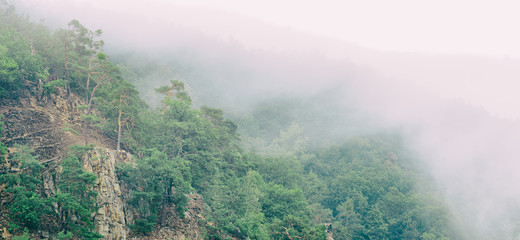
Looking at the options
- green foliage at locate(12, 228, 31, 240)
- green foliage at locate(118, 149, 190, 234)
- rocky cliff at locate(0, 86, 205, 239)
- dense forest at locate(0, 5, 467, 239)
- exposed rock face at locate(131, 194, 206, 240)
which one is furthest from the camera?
exposed rock face at locate(131, 194, 206, 240)

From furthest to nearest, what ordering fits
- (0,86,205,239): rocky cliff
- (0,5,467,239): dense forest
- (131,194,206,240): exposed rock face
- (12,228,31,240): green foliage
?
(131,194,206,240): exposed rock face, (0,86,205,239): rocky cliff, (0,5,467,239): dense forest, (12,228,31,240): green foliage

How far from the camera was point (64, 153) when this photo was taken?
27.9 m

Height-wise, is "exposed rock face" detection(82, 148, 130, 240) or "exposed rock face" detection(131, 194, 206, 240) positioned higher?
"exposed rock face" detection(82, 148, 130, 240)

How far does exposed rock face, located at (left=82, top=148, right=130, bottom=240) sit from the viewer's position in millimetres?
26312

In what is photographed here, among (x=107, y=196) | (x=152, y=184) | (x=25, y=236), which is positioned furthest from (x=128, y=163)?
(x=25, y=236)

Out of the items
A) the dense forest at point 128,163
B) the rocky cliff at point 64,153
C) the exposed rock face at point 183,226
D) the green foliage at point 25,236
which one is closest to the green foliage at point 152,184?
the dense forest at point 128,163

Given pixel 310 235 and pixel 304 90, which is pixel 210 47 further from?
pixel 310 235

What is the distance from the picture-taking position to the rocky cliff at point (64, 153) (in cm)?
2630

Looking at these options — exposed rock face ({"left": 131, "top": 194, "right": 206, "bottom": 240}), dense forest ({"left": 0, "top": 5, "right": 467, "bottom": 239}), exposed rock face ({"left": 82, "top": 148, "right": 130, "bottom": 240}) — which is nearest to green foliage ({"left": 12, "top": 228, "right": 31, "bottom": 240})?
dense forest ({"left": 0, "top": 5, "right": 467, "bottom": 239})

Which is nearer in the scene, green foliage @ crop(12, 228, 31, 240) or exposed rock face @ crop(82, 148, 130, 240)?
green foliage @ crop(12, 228, 31, 240)

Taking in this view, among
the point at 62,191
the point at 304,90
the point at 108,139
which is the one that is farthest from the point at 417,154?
the point at 62,191

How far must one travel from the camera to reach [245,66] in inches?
7146

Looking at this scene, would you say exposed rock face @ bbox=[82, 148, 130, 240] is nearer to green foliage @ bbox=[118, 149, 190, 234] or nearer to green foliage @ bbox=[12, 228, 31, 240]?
green foliage @ bbox=[118, 149, 190, 234]

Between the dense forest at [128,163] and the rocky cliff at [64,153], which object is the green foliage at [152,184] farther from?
the rocky cliff at [64,153]
